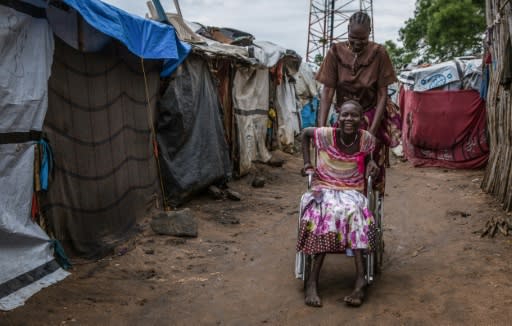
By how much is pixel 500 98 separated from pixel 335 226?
4.90 m

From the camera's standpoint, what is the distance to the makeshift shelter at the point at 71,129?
145 inches

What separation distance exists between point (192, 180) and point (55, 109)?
9.28ft

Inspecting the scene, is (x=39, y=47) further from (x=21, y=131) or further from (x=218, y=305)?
(x=218, y=305)

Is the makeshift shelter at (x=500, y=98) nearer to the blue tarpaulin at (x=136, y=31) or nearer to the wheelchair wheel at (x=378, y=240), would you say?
the wheelchair wheel at (x=378, y=240)

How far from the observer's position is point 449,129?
33.8ft

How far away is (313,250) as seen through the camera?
3.59 metres

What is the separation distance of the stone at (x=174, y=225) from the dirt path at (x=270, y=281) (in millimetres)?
105

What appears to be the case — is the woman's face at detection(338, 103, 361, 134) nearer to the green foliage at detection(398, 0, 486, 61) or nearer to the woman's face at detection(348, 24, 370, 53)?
the woman's face at detection(348, 24, 370, 53)

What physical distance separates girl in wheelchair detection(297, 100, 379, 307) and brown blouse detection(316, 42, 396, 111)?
409mm

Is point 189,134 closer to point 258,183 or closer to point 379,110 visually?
point 258,183

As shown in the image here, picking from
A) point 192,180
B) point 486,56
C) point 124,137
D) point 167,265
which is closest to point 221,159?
point 192,180

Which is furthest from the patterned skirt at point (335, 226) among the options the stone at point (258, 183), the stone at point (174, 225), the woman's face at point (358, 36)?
the stone at point (258, 183)

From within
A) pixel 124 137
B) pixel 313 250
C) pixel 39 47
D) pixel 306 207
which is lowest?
→ pixel 313 250

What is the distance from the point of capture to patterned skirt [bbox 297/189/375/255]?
358 centimetres
